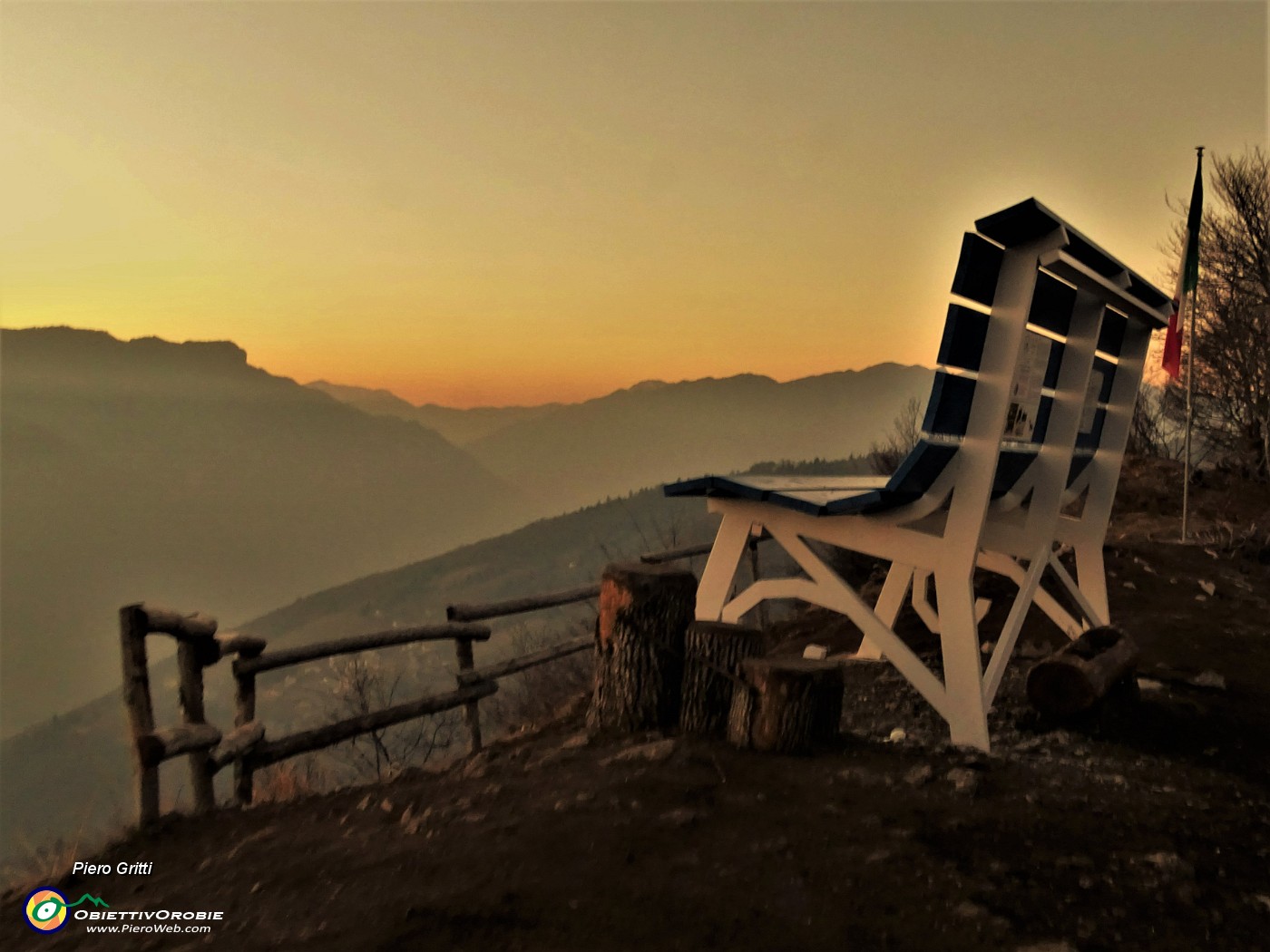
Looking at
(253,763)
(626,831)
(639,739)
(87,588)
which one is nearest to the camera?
(626,831)

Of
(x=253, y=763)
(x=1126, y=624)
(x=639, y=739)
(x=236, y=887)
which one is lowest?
(x=253, y=763)

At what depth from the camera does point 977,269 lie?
3650 millimetres

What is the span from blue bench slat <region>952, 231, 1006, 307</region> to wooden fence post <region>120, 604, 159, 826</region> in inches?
148

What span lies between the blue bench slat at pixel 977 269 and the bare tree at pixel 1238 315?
1470 centimetres

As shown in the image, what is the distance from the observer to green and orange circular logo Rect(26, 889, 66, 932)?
307 cm

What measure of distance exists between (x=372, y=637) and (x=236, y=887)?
2650mm

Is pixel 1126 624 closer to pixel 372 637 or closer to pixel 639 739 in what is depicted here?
pixel 639 739

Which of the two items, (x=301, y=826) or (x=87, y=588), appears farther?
(x=87, y=588)

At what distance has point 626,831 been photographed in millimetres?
2879

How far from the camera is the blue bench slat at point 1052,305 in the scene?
13.0 feet

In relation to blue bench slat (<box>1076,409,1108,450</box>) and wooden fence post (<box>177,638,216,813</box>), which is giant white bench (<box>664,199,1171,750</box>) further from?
wooden fence post (<box>177,638,216,813</box>)

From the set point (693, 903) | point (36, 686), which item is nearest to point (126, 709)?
point (693, 903)

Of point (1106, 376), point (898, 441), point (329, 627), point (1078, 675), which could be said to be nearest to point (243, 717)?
point (1078, 675)

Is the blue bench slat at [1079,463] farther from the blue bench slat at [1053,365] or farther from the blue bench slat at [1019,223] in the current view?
the blue bench slat at [1019,223]
